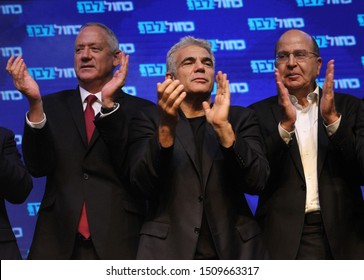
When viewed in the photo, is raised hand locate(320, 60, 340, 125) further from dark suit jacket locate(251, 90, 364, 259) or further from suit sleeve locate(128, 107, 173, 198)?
suit sleeve locate(128, 107, 173, 198)

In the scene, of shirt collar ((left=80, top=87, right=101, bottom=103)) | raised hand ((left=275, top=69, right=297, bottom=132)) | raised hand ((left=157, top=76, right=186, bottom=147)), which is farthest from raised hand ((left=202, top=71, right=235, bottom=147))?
shirt collar ((left=80, top=87, right=101, bottom=103))

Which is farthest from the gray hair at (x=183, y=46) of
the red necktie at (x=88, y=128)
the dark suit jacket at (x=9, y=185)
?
the dark suit jacket at (x=9, y=185)

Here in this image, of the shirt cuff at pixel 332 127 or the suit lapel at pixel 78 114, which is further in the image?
the suit lapel at pixel 78 114

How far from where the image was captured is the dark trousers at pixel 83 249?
3.53 metres

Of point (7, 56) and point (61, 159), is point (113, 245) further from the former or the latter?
point (7, 56)

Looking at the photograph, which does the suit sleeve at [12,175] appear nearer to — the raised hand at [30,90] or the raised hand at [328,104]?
the raised hand at [30,90]

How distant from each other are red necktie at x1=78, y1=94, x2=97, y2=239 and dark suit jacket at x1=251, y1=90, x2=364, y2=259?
826mm

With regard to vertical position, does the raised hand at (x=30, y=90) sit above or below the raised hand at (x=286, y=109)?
above

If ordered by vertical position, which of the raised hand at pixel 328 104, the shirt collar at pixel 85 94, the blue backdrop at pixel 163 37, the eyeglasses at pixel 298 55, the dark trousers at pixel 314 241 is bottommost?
the dark trousers at pixel 314 241

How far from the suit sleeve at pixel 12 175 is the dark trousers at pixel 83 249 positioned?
13.3 inches

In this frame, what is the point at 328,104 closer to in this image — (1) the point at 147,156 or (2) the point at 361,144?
(2) the point at 361,144

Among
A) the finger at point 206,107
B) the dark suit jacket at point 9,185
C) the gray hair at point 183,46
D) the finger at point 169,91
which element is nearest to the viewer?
the finger at point 169,91

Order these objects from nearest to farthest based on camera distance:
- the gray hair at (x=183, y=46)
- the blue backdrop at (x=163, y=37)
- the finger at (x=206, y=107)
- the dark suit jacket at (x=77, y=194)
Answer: the finger at (x=206, y=107) < the dark suit jacket at (x=77, y=194) < the gray hair at (x=183, y=46) < the blue backdrop at (x=163, y=37)
